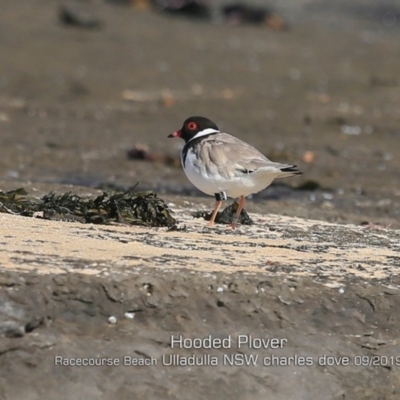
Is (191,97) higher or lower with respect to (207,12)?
lower

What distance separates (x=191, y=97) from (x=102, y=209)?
9.61m

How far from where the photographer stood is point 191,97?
15.8 metres

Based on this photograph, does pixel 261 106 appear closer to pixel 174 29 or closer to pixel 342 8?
pixel 174 29

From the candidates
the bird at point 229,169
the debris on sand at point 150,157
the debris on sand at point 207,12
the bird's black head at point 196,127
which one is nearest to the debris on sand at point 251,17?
the debris on sand at point 207,12

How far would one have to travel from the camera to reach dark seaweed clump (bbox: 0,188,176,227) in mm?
6283

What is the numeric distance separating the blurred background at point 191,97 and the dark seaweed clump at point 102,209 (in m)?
1.20

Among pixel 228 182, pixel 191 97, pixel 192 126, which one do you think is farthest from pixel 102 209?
pixel 191 97

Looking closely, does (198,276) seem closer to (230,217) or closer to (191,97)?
(230,217)

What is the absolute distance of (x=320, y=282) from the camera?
524 cm

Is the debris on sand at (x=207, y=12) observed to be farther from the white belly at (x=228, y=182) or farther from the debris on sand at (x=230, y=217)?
the white belly at (x=228, y=182)

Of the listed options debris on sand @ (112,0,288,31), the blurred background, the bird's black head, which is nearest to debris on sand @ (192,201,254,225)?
the bird's black head

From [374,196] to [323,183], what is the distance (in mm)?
731

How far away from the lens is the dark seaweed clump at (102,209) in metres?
6.28

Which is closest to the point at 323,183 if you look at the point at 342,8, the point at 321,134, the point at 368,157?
the point at 368,157
